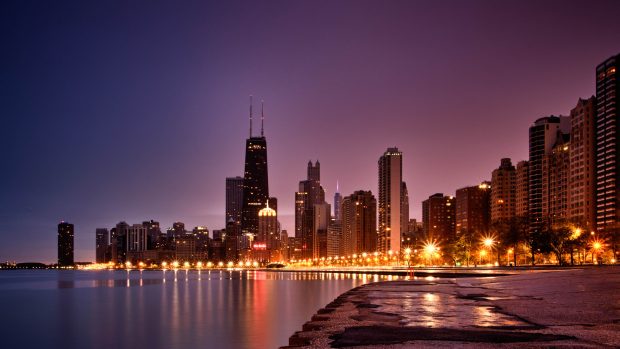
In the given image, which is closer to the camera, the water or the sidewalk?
the sidewalk

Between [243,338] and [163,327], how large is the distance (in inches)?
460

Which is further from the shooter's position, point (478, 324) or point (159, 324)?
point (159, 324)

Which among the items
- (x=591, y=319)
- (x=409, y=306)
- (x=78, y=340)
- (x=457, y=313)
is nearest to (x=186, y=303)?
(x=78, y=340)

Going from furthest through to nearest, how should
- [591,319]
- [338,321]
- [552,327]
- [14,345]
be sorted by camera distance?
[14,345]
[338,321]
[591,319]
[552,327]

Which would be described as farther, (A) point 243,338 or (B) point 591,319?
(A) point 243,338

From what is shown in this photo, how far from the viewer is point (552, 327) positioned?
19484 mm

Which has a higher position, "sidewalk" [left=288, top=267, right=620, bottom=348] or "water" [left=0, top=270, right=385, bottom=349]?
"sidewalk" [left=288, top=267, right=620, bottom=348]

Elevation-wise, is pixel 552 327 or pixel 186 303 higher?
pixel 552 327

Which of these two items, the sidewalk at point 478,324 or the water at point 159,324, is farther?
the water at point 159,324

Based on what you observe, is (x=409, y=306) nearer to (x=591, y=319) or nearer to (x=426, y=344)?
(x=591, y=319)

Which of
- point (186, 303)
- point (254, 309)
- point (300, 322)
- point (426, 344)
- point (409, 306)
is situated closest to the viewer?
point (426, 344)

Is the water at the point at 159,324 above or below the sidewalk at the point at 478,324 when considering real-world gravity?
below

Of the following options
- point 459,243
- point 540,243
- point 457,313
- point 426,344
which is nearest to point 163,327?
point 457,313

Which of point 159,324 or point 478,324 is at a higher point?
point 478,324
